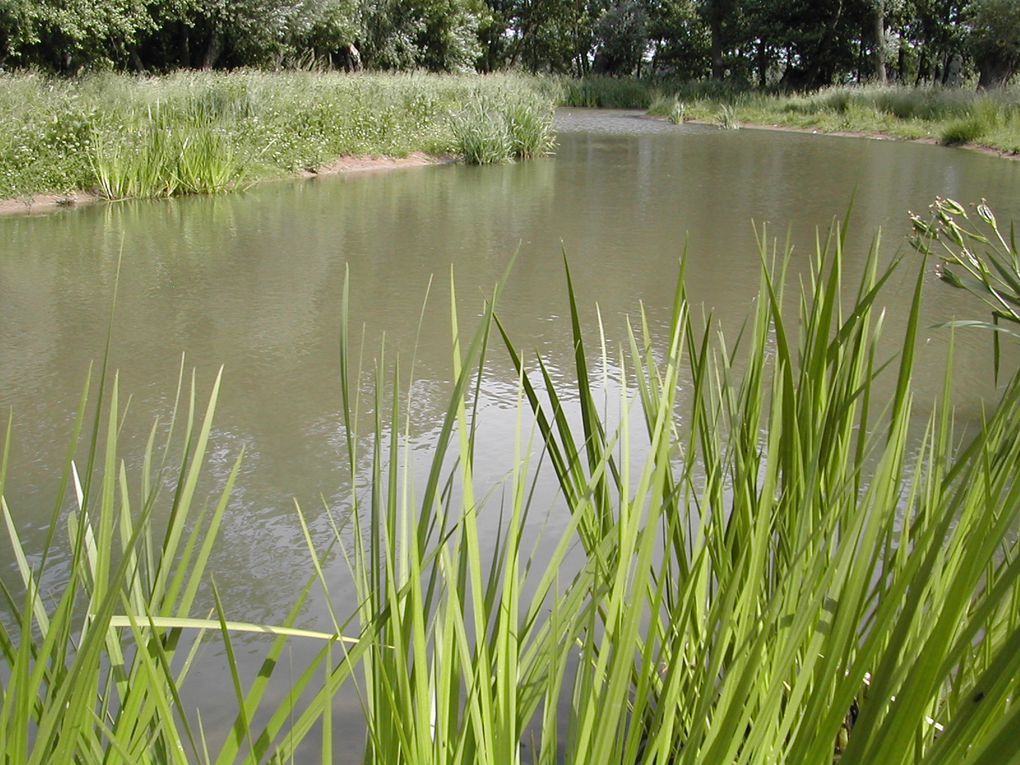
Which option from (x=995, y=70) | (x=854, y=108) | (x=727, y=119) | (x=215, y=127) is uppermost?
(x=995, y=70)

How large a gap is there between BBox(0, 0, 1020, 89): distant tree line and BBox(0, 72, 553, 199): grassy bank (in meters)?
4.73

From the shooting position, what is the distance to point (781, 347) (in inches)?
44.0

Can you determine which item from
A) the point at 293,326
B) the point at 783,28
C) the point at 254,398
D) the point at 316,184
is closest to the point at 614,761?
the point at 254,398

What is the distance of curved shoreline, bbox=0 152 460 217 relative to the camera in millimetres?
6664

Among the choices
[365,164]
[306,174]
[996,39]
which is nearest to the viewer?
[306,174]

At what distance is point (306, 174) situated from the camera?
9.02 metres

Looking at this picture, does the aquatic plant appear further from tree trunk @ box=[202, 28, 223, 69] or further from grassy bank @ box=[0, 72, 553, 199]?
tree trunk @ box=[202, 28, 223, 69]

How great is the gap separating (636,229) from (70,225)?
3.44 m

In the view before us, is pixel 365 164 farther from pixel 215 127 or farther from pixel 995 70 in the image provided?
→ pixel 995 70

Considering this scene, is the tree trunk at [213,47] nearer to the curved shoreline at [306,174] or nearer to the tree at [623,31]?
the curved shoreline at [306,174]

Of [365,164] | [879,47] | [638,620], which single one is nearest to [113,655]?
[638,620]

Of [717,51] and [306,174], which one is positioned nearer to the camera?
[306,174]

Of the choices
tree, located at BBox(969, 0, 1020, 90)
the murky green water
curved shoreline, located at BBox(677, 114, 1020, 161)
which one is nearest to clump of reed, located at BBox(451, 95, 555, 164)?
the murky green water

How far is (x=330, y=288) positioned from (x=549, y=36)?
106 feet
